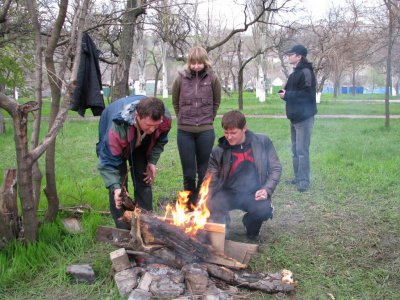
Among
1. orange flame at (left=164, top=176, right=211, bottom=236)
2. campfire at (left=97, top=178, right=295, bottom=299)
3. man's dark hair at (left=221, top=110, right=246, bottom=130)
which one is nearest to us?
campfire at (left=97, top=178, right=295, bottom=299)

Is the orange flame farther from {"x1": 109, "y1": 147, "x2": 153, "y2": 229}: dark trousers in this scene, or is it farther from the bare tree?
the bare tree

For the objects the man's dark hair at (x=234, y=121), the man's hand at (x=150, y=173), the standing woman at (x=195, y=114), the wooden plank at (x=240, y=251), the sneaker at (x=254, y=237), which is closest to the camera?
the wooden plank at (x=240, y=251)

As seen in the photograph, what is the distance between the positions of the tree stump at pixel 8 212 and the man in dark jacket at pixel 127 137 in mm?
829

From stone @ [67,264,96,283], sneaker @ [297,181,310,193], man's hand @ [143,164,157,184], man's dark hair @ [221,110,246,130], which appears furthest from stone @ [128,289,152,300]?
sneaker @ [297,181,310,193]

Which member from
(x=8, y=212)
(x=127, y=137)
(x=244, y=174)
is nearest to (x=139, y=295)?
(x=127, y=137)

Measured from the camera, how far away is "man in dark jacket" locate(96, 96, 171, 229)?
327 centimetres

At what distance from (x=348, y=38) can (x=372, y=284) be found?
64.1 ft

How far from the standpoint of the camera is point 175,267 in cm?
329

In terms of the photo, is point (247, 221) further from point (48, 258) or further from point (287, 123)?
point (287, 123)

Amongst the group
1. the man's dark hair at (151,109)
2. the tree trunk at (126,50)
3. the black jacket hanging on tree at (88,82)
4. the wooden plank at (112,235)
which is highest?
the tree trunk at (126,50)

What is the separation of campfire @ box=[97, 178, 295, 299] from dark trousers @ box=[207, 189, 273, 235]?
18.9 inches

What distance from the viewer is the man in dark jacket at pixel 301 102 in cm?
568

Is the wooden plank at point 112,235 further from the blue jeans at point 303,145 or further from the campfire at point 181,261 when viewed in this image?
the blue jeans at point 303,145

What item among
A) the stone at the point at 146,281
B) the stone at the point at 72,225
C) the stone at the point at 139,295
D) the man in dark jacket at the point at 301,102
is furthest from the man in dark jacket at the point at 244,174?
the man in dark jacket at the point at 301,102
